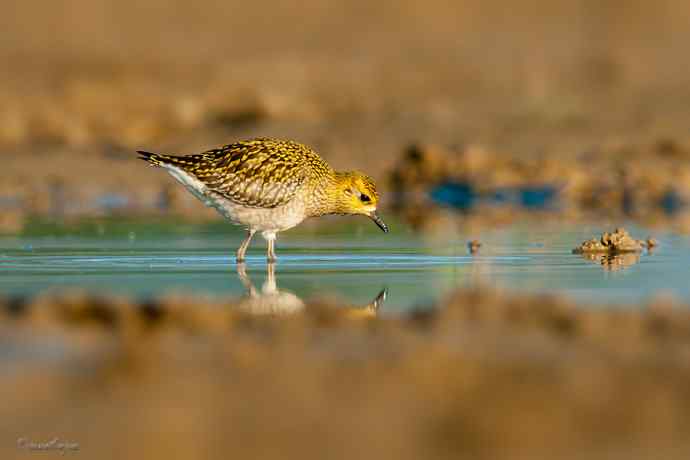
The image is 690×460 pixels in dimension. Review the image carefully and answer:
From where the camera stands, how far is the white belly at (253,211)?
13.2 m

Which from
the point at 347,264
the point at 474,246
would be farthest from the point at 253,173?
the point at 474,246

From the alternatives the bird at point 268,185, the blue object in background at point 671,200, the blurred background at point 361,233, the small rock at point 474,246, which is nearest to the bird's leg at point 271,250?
the bird at point 268,185

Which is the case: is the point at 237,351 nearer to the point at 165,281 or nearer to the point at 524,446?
the point at 524,446

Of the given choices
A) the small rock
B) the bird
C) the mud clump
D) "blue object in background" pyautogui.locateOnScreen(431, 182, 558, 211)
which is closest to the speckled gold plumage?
the bird

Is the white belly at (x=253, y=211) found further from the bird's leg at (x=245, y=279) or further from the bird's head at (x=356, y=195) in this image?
the bird's leg at (x=245, y=279)

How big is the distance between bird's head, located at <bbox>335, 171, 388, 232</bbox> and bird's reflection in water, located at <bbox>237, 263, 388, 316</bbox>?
2.89m

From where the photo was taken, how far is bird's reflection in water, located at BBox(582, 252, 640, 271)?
11797mm

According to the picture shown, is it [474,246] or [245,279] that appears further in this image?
[474,246]

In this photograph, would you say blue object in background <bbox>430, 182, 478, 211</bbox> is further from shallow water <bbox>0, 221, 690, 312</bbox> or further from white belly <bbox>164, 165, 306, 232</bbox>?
white belly <bbox>164, 165, 306, 232</bbox>

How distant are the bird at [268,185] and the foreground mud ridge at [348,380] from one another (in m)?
3.76

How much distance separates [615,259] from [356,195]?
260 centimetres

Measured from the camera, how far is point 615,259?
1238 centimetres

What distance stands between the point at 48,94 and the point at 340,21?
4.99 meters

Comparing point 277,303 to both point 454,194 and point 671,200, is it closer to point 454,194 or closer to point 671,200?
point 671,200
